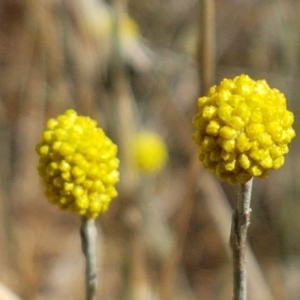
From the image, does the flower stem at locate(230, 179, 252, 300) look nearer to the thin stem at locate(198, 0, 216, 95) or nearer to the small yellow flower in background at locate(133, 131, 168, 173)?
the thin stem at locate(198, 0, 216, 95)

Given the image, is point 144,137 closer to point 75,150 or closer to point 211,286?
point 211,286

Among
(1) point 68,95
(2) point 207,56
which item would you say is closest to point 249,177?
(2) point 207,56

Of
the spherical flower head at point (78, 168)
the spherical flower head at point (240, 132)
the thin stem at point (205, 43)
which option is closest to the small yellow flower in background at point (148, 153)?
the thin stem at point (205, 43)

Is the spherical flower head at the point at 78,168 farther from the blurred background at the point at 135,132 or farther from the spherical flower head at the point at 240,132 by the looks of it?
the blurred background at the point at 135,132

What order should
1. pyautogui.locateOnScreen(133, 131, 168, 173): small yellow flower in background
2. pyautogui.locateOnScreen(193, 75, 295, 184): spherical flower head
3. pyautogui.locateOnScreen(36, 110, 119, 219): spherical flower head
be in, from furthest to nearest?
pyautogui.locateOnScreen(133, 131, 168, 173): small yellow flower in background, pyautogui.locateOnScreen(36, 110, 119, 219): spherical flower head, pyautogui.locateOnScreen(193, 75, 295, 184): spherical flower head

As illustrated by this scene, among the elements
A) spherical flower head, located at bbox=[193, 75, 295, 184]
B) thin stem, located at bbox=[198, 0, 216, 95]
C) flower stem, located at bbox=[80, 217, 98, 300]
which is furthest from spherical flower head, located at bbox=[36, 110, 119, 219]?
thin stem, located at bbox=[198, 0, 216, 95]

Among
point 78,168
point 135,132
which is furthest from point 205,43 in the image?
point 135,132

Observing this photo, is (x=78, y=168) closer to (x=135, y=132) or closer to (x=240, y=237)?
(x=240, y=237)
